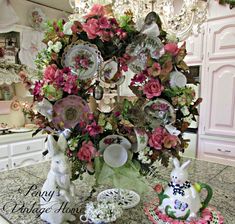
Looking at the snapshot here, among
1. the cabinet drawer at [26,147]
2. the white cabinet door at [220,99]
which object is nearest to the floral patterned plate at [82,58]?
the white cabinet door at [220,99]

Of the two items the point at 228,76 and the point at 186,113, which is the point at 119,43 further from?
the point at 228,76

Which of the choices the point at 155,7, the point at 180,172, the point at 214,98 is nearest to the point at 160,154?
the point at 180,172

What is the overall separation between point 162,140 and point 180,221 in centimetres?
27

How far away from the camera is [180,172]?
2.51ft

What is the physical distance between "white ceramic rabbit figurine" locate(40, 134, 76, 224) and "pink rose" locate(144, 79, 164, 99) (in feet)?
1.08

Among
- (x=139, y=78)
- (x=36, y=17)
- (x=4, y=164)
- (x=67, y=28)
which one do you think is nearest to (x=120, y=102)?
(x=139, y=78)

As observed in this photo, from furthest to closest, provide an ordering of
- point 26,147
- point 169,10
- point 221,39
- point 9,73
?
1. point 9,73
2. point 26,147
3. point 221,39
4. point 169,10

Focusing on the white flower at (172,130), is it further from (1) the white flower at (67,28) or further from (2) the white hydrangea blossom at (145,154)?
(1) the white flower at (67,28)

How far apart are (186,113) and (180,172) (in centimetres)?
21

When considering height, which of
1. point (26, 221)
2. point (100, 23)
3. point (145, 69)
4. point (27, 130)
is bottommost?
point (27, 130)

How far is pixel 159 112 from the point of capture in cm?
81

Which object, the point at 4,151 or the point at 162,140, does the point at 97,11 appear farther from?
the point at 4,151

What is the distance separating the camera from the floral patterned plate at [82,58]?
80 centimetres

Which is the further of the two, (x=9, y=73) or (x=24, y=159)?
(x=9, y=73)
